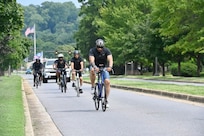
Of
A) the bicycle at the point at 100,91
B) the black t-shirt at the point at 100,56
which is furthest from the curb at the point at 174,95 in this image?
the black t-shirt at the point at 100,56

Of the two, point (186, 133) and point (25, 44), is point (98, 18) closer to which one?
point (25, 44)

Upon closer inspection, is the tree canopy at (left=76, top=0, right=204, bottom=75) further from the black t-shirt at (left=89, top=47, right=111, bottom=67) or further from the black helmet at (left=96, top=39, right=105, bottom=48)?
the black helmet at (left=96, top=39, right=105, bottom=48)

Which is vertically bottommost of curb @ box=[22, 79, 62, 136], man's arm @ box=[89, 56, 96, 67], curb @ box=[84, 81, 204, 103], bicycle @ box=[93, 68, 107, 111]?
curb @ box=[22, 79, 62, 136]

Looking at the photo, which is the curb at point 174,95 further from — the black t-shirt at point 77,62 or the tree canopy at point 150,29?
the tree canopy at point 150,29

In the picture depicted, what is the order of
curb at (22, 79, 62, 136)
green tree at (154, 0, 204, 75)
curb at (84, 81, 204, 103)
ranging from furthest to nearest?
green tree at (154, 0, 204, 75)
curb at (84, 81, 204, 103)
curb at (22, 79, 62, 136)

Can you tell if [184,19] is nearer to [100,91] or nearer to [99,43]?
[100,91]

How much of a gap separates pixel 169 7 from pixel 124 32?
24.5m

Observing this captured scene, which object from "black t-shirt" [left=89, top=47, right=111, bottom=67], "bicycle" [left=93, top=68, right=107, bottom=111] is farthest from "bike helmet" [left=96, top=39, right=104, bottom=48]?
"bicycle" [left=93, top=68, right=107, bottom=111]

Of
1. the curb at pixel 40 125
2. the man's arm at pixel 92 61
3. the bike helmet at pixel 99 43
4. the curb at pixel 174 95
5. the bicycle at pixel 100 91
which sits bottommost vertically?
the curb at pixel 40 125

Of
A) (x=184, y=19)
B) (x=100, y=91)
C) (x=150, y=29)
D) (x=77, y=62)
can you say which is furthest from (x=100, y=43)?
(x=150, y=29)

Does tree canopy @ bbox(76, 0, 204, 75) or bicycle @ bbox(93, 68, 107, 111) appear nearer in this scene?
bicycle @ bbox(93, 68, 107, 111)

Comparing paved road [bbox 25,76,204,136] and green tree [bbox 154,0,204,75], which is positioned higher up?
green tree [bbox 154,0,204,75]

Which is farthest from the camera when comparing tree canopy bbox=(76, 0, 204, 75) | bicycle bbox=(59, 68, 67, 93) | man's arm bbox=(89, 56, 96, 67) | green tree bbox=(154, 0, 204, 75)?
tree canopy bbox=(76, 0, 204, 75)

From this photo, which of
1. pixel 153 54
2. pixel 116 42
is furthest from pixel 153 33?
Result: pixel 116 42
